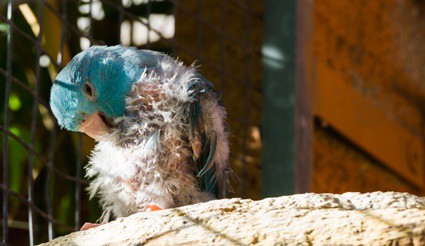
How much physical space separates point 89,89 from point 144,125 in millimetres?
215

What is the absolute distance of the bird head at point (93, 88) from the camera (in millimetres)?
2010

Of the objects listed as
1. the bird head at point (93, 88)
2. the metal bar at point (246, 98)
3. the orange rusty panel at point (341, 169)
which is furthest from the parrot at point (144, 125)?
the orange rusty panel at point (341, 169)

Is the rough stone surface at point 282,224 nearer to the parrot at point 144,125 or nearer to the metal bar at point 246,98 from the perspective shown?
the parrot at point 144,125

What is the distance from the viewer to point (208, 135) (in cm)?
199

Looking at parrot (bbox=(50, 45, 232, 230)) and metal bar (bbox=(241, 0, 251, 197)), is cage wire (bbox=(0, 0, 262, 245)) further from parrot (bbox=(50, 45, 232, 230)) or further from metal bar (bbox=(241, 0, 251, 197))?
parrot (bbox=(50, 45, 232, 230))

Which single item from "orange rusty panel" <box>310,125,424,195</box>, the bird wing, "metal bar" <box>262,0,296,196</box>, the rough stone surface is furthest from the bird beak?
"orange rusty panel" <box>310,125,424,195</box>

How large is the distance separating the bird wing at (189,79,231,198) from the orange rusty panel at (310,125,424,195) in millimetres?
1424

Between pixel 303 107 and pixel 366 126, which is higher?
pixel 303 107

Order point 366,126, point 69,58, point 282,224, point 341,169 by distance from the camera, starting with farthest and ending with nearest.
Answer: point 366,126
point 341,169
point 69,58
point 282,224

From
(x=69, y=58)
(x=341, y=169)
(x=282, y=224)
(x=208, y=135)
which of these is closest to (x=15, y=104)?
(x=69, y=58)

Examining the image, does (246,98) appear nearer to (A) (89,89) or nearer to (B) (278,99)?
(B) (278,99)

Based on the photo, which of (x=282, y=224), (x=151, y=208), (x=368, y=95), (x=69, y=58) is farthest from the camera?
(x=368, y=95)

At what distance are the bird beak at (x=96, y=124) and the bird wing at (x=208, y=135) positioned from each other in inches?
8.7

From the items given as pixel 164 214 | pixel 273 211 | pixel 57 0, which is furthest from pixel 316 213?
pixel 57 0
